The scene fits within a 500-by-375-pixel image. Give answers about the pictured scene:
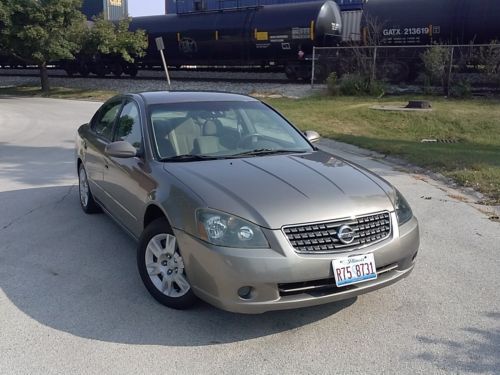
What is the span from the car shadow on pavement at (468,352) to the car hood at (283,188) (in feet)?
3.14

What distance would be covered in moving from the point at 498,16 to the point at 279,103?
8844 mm

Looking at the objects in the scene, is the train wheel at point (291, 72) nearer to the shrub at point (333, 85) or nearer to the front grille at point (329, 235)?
the shrub at point (333, 85)

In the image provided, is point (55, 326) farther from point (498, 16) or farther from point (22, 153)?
point (498, 16)

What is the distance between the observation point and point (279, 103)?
1909cm

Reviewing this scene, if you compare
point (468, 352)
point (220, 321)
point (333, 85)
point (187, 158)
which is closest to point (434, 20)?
point (333, 85)

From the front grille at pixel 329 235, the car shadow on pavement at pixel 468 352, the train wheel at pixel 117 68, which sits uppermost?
the train wheel at pixel 117 68

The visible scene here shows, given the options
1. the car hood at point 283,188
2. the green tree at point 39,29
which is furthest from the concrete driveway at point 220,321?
the green tree at point 39,29

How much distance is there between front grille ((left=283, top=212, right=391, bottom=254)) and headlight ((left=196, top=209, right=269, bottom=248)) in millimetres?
190

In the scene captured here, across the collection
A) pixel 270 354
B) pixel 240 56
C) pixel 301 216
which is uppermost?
pixel 240 56

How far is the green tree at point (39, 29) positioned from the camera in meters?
25.8

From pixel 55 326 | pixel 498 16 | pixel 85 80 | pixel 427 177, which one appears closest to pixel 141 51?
pixel 85 80

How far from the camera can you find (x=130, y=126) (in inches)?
194

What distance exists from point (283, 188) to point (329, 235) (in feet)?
1.66

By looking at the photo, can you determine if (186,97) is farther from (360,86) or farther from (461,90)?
(360,86)
